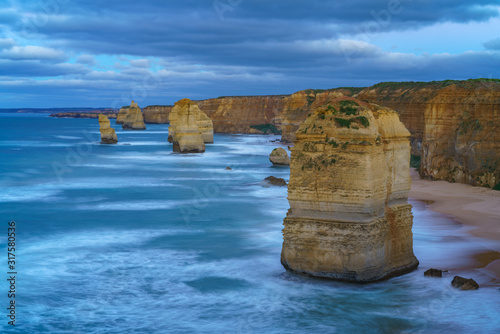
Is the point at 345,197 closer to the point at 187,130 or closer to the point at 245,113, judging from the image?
the point at 187,130

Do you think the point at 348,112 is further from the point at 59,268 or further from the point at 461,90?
the point at 461,90

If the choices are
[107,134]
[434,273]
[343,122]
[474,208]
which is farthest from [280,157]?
[107,134]

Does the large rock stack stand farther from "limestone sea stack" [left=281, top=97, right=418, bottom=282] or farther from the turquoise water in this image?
"limestone sea stack" [left=281, top=97, right=418, bottom=282]

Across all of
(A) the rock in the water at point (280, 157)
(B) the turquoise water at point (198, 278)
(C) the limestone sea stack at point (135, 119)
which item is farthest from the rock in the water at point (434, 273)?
(C) the limestone sea stack at point (135, 119)

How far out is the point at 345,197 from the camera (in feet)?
44.3

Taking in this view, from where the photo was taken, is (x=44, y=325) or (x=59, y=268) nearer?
(x=44, y=325)

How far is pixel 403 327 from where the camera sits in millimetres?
12023

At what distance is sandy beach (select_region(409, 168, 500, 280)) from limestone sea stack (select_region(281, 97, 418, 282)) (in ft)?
12.6

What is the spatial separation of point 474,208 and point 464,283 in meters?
12.2

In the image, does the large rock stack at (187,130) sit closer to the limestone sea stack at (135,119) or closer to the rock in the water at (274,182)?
the rock in the water at (274,182)

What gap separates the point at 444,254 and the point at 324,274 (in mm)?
5728

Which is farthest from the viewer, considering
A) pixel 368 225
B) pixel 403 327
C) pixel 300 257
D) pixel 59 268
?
pixel 59 268

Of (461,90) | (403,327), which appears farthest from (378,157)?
(461,90)

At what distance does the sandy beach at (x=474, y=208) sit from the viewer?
17022 millimetres
